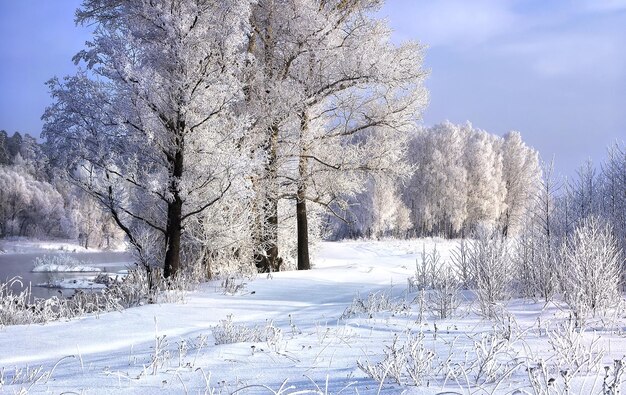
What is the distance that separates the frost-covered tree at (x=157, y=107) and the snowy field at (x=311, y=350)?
2620 millimetres

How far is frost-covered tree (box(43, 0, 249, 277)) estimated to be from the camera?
9.80 m

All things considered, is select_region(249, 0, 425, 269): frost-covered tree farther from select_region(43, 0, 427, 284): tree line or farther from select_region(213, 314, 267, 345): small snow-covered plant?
select_region(213, 314, 267, 345): small snow-covered plant

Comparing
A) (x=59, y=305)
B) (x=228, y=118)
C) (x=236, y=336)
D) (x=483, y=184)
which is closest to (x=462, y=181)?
(x=483, y=184)

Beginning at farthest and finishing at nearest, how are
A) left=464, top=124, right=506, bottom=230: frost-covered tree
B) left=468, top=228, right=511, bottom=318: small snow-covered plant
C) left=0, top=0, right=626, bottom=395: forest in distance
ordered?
left=464, top=124, right=506, bottom=230: frost-covered tree → left=468, top=228, right=511, bottom=318: small snow-covered plant → left=0, top=0, right=626, bottom=395: forest in distance

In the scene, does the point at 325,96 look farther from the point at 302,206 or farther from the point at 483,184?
the point at 483,184

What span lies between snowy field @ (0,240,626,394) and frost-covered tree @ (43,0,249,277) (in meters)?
2.62

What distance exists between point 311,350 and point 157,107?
6.96m

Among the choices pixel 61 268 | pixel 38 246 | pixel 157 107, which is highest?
pixel 157 107

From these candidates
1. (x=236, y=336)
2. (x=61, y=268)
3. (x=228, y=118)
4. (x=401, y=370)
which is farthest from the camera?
(x=61, y=268)

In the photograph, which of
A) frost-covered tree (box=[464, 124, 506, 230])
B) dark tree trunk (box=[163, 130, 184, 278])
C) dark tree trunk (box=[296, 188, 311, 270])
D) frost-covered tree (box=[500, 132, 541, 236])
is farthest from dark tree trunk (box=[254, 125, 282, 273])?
frost-covered tree (box=[500, 132, 541, 236])

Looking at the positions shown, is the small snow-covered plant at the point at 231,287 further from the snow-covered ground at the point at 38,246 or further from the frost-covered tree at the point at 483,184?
the snow-covered ground at the point at 38,246

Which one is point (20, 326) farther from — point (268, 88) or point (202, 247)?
point (268, 88)

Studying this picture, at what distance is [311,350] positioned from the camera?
443 cm

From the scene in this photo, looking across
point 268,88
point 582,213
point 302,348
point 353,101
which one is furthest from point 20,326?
point 582,213
